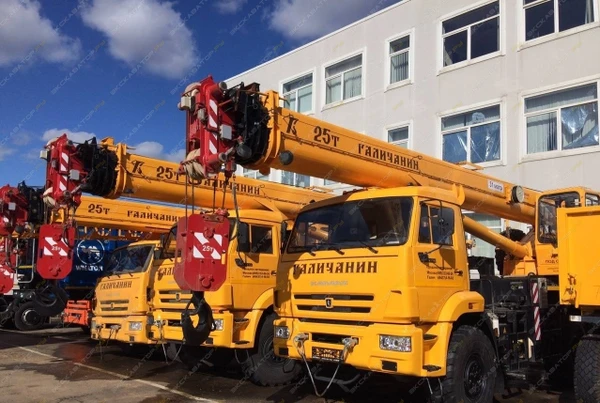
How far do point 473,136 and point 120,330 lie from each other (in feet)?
35.2

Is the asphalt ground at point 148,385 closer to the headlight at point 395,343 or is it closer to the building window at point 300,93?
the headlight at point 395,343

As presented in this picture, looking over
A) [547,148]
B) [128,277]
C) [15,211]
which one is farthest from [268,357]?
[547,148]

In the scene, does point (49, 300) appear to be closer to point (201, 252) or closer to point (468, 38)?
point (201, 252)

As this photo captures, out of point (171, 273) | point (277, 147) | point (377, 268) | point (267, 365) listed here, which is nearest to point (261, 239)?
point (171, 273)

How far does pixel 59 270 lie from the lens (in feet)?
29.3

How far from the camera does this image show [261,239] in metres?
8.90

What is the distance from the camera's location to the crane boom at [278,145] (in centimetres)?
599

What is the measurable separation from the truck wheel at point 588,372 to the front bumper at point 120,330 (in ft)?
20.3

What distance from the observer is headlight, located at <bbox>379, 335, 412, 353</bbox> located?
570cm

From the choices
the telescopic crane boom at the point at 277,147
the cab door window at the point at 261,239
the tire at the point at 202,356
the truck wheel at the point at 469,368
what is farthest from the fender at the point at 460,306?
the tire at the point at 202,356

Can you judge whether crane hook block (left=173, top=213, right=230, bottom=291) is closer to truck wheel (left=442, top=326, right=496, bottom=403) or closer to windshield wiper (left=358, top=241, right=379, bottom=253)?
windshield wiper (left=358, top=241, right=379, bottom=253)

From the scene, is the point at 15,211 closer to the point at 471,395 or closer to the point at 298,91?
the point at 471,395

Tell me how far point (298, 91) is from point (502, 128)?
8.70 m

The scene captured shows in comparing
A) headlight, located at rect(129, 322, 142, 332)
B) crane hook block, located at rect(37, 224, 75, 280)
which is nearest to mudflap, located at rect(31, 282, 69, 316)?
crane hook block, located at rect(37, 224, 75, 280)
